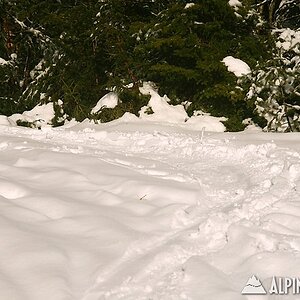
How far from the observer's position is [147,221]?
12.2 feet

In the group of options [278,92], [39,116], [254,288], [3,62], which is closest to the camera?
[254,288]

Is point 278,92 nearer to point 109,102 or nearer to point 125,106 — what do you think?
point 125,106

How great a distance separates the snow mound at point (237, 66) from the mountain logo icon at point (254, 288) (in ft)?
21.2

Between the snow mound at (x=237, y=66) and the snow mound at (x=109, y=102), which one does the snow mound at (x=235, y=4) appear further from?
Answer: the snow mound at (x=109, y=102)

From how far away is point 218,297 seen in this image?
98.9 inches

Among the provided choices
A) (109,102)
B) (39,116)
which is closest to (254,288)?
(109,102)

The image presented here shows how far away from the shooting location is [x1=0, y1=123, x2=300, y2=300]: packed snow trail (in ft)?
8.98

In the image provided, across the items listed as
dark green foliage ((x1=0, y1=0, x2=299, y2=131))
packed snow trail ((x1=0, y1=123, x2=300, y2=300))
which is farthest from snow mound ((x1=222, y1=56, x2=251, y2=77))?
packed snow trail ((x1=0, y1=123, x2=300, y2=300))

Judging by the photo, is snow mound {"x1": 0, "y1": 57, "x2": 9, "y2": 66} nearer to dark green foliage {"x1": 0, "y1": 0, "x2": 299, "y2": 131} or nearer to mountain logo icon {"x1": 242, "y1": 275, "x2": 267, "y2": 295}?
dark green foliage {"x1": 0, "y1": 0, "x2": 299, "y2": 131}

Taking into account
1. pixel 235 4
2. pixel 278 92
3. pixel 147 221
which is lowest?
pixel 147 221

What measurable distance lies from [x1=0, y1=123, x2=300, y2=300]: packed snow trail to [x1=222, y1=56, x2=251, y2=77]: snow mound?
2.62 meters

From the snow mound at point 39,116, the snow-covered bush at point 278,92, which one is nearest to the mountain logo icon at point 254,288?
the snow-covered bush at point 278,92

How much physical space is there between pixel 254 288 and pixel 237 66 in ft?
22.1

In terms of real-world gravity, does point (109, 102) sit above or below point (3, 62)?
below
